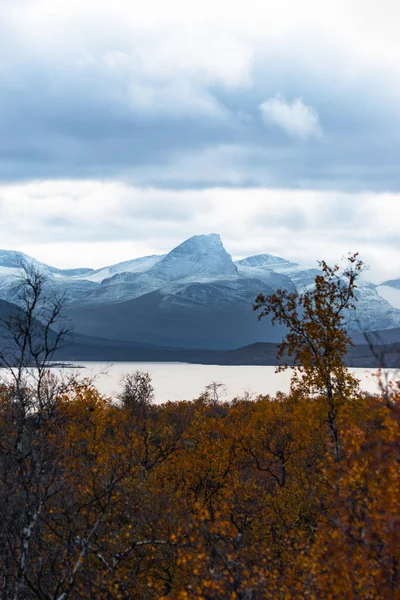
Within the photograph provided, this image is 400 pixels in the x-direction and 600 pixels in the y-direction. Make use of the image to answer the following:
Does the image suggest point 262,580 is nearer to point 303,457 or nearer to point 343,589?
point 343,589

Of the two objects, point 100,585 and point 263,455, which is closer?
point 100,585

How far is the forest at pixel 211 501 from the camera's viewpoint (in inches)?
727

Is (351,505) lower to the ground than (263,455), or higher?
higher

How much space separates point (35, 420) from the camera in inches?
1151

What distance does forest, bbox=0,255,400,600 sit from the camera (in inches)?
727

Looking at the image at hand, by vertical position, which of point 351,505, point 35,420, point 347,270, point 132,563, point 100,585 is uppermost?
point 347,270

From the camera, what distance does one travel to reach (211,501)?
52.1 metres

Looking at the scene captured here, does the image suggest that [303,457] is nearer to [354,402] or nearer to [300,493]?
[300,493]

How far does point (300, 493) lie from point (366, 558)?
29873 mm

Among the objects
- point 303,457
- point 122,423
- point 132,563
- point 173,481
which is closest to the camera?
point 132,563

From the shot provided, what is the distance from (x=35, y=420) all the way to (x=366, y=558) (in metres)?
17.6

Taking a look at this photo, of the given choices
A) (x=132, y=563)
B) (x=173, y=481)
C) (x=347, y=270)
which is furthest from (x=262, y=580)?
(x=173, y=481)

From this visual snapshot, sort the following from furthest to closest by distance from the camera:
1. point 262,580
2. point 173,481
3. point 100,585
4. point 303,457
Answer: point 303,457 → point 173,481 → point 100,585 → point 262,580

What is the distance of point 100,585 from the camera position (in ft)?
80.0
